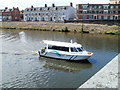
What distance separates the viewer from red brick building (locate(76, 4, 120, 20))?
241 ft

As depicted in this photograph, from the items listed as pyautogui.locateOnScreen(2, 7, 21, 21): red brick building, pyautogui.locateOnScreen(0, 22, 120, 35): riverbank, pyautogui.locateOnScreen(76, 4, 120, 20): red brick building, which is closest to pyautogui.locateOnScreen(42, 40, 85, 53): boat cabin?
pyautogui.locateOnScreen(0, 22, 120, 35): riverbank

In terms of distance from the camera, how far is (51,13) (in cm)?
8531

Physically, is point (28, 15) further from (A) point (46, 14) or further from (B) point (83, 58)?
(B) point (83, 58)

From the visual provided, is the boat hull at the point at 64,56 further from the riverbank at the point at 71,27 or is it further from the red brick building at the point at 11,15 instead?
the red brick building at the point at 11,15

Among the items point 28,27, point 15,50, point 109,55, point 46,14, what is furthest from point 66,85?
point 46,14

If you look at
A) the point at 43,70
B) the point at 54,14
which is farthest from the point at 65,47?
the point at 54,14

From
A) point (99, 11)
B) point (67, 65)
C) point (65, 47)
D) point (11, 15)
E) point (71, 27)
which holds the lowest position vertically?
point (67, 65)

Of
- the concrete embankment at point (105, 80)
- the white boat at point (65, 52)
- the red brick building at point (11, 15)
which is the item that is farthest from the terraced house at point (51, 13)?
the concrete embankment at point (105, 80)

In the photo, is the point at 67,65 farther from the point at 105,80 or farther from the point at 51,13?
the point at 51,13

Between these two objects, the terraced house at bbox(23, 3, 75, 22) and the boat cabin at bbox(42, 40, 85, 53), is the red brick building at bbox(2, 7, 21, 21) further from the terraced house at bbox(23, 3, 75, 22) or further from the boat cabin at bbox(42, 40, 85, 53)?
the boat cabin at bbox(42, 40, 85, 53)

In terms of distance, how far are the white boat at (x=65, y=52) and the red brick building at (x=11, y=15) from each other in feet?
240

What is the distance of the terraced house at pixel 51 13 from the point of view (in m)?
82.7

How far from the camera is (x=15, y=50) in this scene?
3359 centimetres

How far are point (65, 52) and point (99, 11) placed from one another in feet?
167
